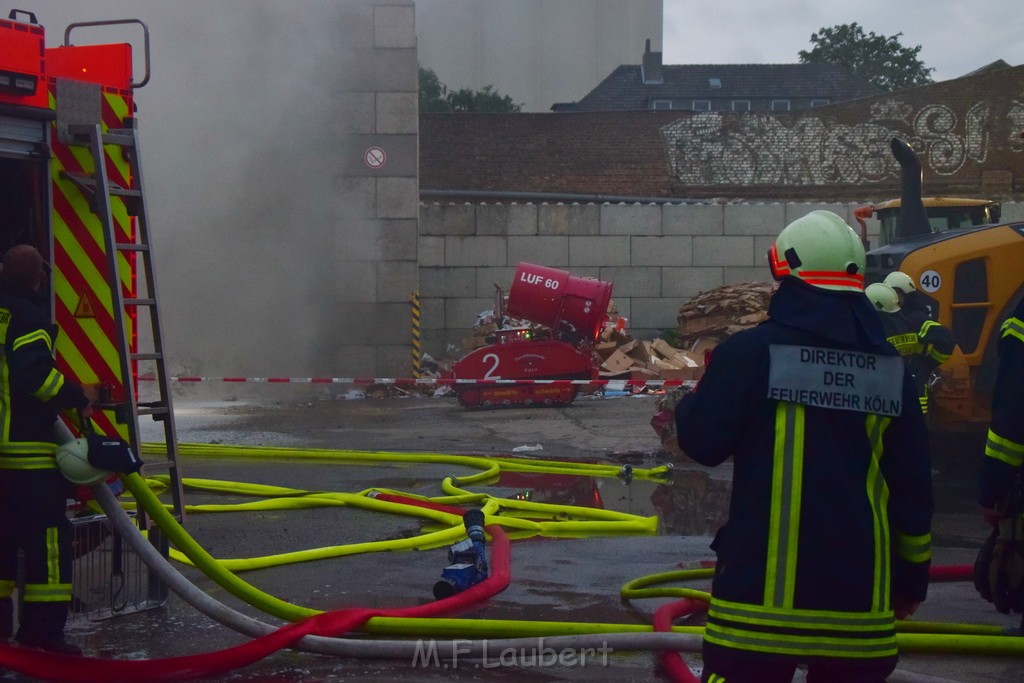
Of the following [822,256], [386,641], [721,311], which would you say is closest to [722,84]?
[721,311]

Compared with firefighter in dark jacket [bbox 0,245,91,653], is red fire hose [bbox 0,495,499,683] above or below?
below

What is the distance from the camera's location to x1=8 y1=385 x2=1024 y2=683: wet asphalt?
403 cm

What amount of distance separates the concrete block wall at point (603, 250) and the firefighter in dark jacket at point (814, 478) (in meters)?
15.7

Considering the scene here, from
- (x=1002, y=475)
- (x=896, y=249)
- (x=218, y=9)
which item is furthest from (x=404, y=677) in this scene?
(x=218, y=9)

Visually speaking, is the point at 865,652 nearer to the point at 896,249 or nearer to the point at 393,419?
the point at 896,249

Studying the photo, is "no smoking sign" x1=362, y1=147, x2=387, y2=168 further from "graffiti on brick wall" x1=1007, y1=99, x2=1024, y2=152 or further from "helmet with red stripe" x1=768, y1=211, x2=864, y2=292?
"helmet with red stripe" x1=768, y1=211, x2=864, y2=292

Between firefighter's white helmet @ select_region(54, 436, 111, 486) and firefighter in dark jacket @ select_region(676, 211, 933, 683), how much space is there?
89.7 inches

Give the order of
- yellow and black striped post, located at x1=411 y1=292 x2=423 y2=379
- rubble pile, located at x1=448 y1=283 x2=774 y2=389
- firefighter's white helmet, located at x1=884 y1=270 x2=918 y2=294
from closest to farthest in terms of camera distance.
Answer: firefighter's white helmet, located at x1=884 y1=270 x2=918 y2=294 < rubble pile, located at x1=448 y1=283 x2=774 y2=389 < yellow and black striped post, located at x1=411 y1=292 x2=423 y2=379

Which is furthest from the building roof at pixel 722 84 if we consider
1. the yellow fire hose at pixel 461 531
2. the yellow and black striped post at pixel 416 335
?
the yellow fire hose at pixel 461 531

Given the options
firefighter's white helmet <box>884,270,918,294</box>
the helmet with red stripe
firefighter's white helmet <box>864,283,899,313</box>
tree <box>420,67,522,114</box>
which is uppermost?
tree <box>420,67,522,114</box>

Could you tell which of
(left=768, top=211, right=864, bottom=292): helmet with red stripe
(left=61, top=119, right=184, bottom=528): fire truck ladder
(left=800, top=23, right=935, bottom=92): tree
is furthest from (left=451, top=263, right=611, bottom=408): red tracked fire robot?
(left=800, top=23, right=935, bottom=92): tree

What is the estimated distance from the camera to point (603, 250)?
18.6m

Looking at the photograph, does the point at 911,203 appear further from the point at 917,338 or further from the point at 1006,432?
the point at 1006,432

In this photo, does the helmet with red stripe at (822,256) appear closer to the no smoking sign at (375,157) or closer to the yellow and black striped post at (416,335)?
the yellow and black striped post at (416,335)
